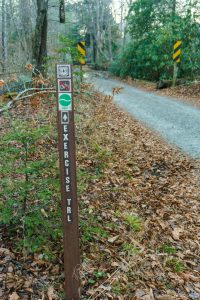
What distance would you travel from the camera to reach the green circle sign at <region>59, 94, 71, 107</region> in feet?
8.71

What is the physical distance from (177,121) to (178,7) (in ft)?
39.7

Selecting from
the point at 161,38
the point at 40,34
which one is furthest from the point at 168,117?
the point at 161,38

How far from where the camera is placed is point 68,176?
9.17 ft

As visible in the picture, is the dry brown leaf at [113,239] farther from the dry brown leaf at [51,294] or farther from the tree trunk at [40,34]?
the tree trunk at [40,34]

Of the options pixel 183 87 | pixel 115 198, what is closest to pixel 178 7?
pixel 183 87

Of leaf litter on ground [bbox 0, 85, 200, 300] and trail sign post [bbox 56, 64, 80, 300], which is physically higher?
trail sign post [bbox 56, 64, 80, 300]

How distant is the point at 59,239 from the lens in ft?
12.8

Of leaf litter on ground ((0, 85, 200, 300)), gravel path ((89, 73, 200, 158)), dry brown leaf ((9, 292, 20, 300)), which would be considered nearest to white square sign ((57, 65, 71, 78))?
leaf litter on ground ((0, 85, 200, 300))

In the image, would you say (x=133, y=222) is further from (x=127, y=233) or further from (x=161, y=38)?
(x=161, y=38)

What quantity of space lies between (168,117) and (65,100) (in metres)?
9.23

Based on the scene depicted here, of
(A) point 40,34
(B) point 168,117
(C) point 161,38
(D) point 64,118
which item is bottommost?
(B) point 168,117

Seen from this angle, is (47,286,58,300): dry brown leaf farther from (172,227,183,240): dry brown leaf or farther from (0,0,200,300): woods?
(172,227,183,240): dry brown leaf

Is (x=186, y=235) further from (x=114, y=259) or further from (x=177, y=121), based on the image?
(x=177, y=121)

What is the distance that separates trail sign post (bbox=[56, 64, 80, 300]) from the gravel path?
5.25 metres
